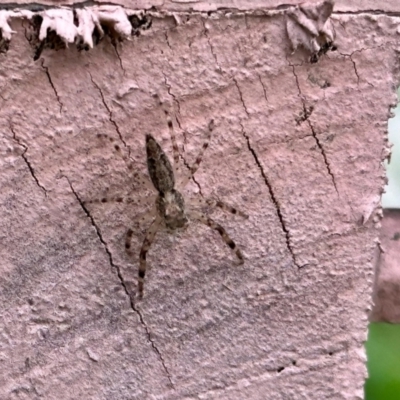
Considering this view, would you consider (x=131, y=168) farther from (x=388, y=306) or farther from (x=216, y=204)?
(x=388, y=306)

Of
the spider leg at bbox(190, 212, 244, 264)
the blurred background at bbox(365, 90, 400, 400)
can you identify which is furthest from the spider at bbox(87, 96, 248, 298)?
the blurred background at bbox(365, 90, 400, 400)

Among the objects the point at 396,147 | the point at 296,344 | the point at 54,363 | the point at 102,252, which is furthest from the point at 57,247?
the point at 396,147

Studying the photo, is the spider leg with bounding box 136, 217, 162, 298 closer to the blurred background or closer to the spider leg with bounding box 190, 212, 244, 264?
the spider leg with bounding box 190, 212, 244, 264

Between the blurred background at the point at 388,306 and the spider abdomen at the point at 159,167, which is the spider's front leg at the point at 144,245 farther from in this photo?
the blurred background at the point at 388,306

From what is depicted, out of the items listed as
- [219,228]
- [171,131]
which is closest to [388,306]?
[219,228]

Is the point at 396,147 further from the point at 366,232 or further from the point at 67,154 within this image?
the point at 67,154

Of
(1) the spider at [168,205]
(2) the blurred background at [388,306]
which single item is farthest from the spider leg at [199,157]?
(2) the blurred background at [388,306]

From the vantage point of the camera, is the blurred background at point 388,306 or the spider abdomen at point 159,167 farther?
the blurred background at point 388,306

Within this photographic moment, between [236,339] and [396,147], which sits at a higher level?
[396,147]
